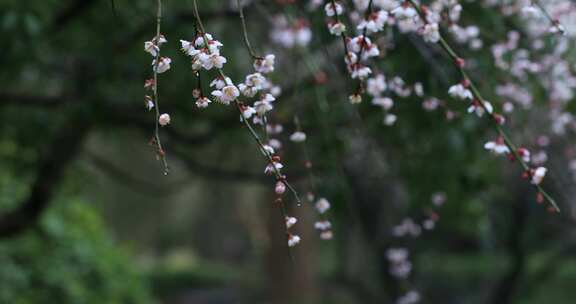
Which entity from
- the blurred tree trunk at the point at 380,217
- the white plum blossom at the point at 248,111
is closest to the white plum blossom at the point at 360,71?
the white plum blossom at the point at 248,111

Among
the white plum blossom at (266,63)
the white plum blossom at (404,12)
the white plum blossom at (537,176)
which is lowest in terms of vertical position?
the white plum blossom at (537,176)

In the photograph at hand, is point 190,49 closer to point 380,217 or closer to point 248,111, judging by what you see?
point 248,111

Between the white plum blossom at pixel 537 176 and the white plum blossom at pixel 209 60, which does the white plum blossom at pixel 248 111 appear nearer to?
the white plum blossom at pixel 209 60

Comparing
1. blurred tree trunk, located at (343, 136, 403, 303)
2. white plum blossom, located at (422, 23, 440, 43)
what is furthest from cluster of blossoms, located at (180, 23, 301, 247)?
blurred tree trunk, located at (343, 136, 403, 303)

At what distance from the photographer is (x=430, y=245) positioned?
11.4 m

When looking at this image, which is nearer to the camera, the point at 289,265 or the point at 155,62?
the point at 155,62

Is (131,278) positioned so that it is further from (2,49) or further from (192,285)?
(192,285)

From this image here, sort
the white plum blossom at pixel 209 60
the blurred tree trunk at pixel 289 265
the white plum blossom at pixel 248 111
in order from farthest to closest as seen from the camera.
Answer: the blurred tree trunk at pixel 289 265, the white plum blossom at pixel 248 111, the white plum blossom at pixel 209 60

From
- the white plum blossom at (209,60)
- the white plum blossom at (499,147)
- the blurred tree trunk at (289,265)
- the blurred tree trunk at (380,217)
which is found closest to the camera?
the white plum blossom at (209,60)

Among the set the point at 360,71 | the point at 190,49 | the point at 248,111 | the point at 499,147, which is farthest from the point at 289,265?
the point at 190,49

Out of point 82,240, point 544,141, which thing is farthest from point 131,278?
point 544,141

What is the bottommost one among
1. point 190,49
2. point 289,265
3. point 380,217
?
point 190,49

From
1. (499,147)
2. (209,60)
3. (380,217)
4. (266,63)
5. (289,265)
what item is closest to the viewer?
(209,60)

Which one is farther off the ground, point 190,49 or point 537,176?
point 190,49
